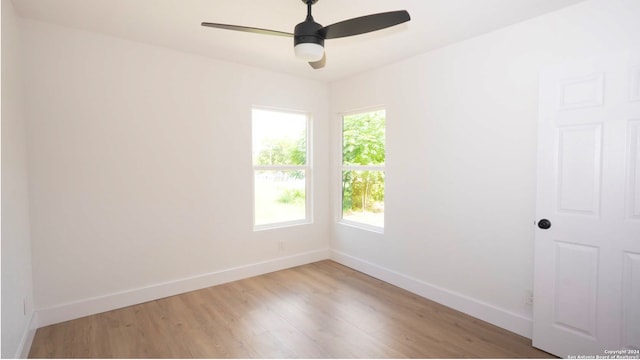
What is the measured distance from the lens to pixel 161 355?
2.24m

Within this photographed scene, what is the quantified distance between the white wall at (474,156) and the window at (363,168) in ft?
0.71

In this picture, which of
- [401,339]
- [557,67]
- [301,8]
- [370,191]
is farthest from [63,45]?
[557,67]

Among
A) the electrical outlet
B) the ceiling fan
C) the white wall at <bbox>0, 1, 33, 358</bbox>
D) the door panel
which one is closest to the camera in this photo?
the ceiling fan

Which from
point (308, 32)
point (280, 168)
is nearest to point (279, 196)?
point (280, 168)

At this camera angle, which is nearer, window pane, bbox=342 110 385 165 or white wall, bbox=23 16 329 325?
white wall, bbox=23 16 329 325

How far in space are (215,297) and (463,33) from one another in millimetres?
3568

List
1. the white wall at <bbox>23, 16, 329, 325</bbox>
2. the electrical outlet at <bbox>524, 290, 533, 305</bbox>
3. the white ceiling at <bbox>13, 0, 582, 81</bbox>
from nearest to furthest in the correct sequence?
the white ceiling at <bbox>13, 0, 582, 81</bbox> → the electrical outlet at <bbox>524, 290, 533, 305</bbox> → the white wall at <bbox>23, 16, 329, 325</bbox>

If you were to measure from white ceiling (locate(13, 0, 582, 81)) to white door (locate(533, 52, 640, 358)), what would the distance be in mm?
707

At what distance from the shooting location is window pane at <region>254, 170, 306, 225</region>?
13.1 ft

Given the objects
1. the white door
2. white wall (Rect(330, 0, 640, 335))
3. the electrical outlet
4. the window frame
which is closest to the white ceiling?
white wall (Rect(330, 0, 640, 335))

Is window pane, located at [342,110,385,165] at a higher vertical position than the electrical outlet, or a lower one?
higher

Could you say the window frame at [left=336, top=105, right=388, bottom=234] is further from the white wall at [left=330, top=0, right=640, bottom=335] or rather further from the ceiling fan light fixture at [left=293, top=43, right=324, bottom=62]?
the ceiling fan light fixture at [left=293, top=43, right=324, bottom=62]

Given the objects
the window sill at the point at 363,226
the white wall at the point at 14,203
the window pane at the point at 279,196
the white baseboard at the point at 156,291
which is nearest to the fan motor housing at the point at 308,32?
the white wall at the point at 14,203

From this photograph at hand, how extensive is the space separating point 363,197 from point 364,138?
0.80 meters
